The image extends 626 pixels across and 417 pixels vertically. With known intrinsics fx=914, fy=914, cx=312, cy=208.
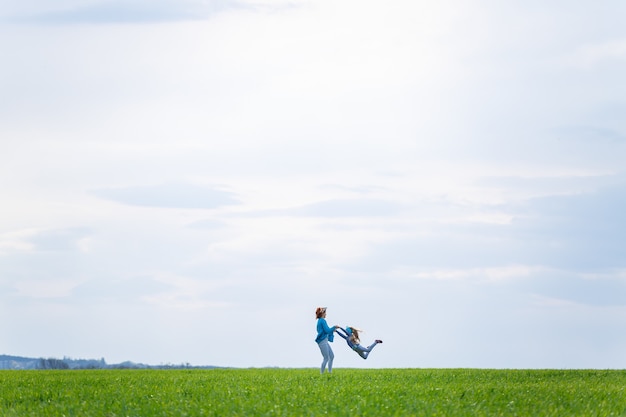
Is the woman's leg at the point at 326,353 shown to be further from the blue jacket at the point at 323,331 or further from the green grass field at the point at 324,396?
the green grass field at the point at 324,396

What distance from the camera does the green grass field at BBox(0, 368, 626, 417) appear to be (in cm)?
2095

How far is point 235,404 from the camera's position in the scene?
2175cm

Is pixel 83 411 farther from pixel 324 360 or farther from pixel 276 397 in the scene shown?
pixel 324 360

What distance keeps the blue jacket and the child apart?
0.49 m

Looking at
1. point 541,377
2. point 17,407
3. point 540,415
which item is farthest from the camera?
point 541,377

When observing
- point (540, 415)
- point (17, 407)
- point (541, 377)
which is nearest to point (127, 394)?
point (17, 407)

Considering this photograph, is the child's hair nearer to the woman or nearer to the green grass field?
the woman

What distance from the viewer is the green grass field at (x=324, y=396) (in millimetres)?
20953

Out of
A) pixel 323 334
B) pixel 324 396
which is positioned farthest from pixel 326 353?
pixel 324 396

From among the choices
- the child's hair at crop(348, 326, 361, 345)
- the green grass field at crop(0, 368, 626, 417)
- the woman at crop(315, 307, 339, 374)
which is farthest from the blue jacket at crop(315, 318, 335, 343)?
the green grass field at crop(0, 368, 626, 417)

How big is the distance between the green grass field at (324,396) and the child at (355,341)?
9.33 ft

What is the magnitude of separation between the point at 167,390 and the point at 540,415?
11.2 metres

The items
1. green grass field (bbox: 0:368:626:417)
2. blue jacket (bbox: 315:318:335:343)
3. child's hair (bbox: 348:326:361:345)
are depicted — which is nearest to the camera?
green grass field (bbox: 0:368:626:417)

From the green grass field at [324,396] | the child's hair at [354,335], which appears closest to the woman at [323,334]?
the child's hair at [354,335]
